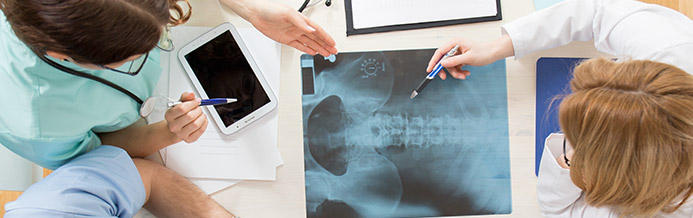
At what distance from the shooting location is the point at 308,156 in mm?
869

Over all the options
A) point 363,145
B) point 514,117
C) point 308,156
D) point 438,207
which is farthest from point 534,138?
point 308,156

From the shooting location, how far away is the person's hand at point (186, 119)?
0.76 m

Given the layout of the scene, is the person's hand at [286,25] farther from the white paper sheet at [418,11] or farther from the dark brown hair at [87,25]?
the dark brown hair at [87,25]

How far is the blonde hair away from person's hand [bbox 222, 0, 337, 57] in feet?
1.45

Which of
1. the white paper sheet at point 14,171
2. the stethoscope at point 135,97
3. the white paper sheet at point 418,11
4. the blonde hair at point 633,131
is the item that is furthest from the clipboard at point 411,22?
the white paper sheet at point 14,171

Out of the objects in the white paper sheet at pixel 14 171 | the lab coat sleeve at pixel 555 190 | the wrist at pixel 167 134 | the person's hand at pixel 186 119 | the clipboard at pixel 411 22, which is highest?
the clipboard at pixel 411 22

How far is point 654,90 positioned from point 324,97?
1.80 ft

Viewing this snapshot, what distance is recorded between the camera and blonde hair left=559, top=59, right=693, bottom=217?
1.79 ft

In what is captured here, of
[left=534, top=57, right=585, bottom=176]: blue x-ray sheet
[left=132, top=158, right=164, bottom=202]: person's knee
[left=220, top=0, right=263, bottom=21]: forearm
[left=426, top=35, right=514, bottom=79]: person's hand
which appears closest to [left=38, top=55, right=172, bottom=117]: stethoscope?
[left=132, top=158, right=164, bottom=202]: person's knee

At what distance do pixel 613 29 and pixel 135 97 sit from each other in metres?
0.87

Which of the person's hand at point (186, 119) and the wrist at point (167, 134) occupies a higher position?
the person's hand at point (186, 119)

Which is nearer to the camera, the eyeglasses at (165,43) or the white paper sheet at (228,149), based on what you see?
the eyeglasses at (165,43)

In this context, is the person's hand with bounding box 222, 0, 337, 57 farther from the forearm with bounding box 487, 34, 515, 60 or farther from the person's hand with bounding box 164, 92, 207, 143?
the forearm with bounding box 487, 34, 515, 60

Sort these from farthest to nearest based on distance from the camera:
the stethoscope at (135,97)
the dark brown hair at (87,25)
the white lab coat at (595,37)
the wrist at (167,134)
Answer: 1. the wrist at (167,134)
2. the white lab coat at (595,37)
3. the stethoscope at (135,97)
4. the dark brown hair at (87,25)
